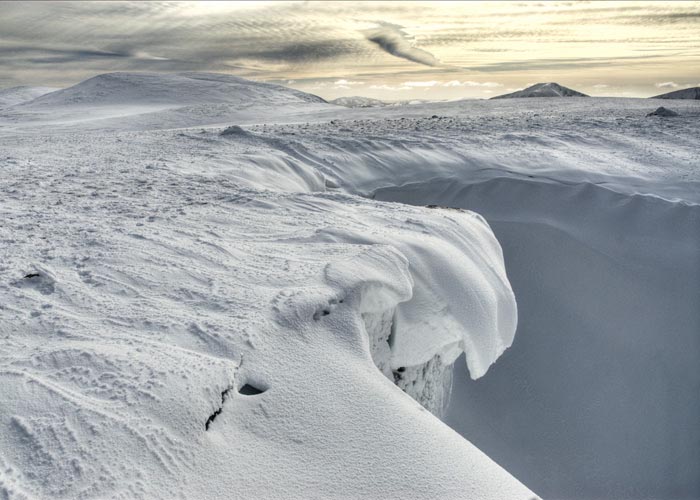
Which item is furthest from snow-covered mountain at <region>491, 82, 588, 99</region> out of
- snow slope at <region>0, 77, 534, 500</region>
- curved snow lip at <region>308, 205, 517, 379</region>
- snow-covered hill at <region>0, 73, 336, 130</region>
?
curved snow lip at <region>308, 205, 517, 379</region>

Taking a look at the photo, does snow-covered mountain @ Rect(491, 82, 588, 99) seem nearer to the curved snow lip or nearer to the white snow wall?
the white snow wall

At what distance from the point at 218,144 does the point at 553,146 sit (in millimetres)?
3723

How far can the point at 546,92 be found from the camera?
15695 millimetres

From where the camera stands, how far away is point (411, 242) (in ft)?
8.45

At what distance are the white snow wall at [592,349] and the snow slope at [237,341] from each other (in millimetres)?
1109

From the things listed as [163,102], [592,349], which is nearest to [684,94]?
[592,349]

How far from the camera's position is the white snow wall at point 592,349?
3854 millimetres

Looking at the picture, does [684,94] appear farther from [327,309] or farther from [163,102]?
[327,309]

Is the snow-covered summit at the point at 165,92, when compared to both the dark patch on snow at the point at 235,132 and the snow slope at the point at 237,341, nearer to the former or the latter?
the dark patch on snow at the point at 235,132

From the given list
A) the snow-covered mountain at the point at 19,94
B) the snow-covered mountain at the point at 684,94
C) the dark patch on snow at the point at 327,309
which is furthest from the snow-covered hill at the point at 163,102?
the snow-covered mountain at the point at 684,94

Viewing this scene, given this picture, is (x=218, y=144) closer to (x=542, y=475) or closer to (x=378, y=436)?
(x=542, y=475)

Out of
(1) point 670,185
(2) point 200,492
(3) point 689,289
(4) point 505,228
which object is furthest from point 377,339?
(1) point 670,185

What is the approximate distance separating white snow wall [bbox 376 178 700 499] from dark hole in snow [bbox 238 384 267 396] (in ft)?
8.91

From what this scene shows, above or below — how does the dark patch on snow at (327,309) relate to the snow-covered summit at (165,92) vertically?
above
